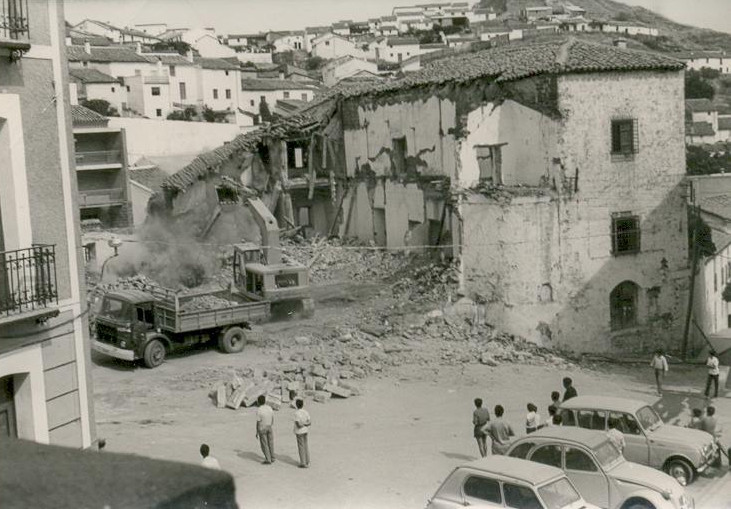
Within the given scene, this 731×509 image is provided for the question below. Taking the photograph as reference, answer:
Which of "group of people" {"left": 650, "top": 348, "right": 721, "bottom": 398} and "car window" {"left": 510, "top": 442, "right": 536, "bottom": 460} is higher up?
"car window" {"left": 510, "top": 442, "right": 536, "bottom": 460}

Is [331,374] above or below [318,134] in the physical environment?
below

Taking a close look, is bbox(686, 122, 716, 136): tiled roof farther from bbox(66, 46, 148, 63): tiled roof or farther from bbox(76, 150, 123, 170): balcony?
bbox(66, 46, 148, 63): tiled roof


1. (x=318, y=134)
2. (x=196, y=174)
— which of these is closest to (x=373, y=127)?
(x=318, y=134)

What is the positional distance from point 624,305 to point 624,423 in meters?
13.8

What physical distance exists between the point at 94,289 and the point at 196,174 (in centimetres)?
1169

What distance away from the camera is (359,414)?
1880 cm

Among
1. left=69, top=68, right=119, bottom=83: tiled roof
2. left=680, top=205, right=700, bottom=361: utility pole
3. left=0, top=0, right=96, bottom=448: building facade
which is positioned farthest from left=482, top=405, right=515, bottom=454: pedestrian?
left=69, top=68, right=119, bottom=83: tiled roof

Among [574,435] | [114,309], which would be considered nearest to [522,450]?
[574,435]

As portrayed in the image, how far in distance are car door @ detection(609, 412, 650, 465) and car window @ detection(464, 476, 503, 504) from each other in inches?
174

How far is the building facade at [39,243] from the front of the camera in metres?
10.7

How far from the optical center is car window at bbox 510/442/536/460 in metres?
13.2

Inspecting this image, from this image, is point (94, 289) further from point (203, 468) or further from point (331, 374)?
point (203, 468)

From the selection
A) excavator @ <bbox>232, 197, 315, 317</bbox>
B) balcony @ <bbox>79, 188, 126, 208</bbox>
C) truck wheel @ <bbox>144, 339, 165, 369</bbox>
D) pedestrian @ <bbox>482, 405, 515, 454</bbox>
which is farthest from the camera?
balcony @ <bbox>79, 188, 126, 208</bbox>

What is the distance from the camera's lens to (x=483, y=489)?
37.6 feet
